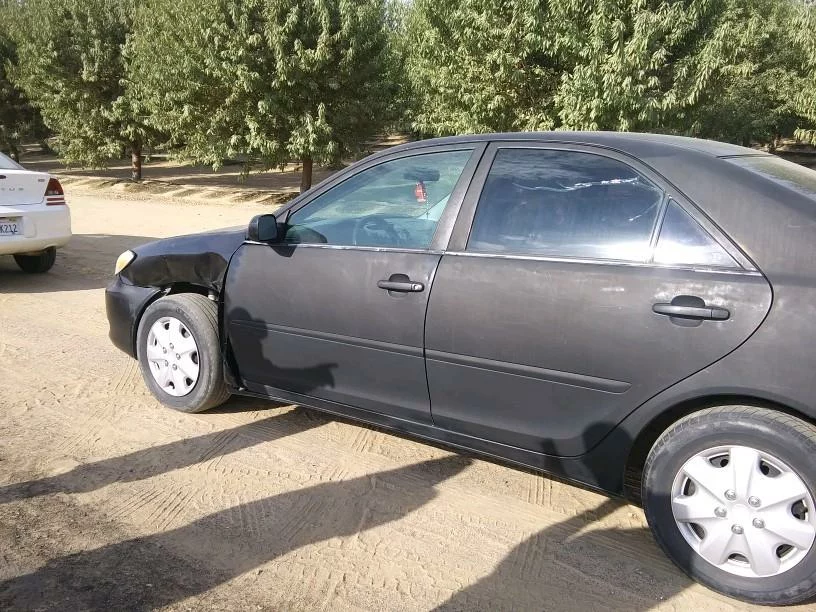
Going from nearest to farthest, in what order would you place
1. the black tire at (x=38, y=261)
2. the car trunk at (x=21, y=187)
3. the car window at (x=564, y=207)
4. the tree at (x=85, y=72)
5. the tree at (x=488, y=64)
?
the car window at (x=564, y=207) → the car trunk at (x=21, y=187) → the black tire at (x=38, y=261) → the tree at (x=488, y=64) → the tree at (x=85, y=72)

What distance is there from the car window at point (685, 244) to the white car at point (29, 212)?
21.3 feet

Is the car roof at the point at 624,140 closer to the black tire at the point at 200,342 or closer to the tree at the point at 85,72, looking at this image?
the black tire at the point at 200,342

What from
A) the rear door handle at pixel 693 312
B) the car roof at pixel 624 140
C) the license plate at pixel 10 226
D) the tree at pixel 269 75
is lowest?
the license plate at pixel 10 226

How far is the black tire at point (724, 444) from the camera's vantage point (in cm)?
234

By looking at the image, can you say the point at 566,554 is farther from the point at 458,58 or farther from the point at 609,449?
the point at 458,58

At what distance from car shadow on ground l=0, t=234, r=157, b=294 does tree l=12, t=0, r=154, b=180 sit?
34.6 feet

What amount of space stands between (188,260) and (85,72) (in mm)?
18142

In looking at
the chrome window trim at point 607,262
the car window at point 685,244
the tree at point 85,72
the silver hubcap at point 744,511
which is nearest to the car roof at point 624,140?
the car window at point 685,244

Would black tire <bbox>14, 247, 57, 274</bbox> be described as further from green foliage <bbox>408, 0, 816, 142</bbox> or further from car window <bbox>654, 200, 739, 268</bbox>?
green foliage <bbox>408, 0, 816, 142</bbox>

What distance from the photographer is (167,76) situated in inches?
655

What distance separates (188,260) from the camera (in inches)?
160

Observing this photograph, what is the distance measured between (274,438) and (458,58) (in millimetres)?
12656

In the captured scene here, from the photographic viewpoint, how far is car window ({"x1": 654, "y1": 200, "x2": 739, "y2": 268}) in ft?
8.30

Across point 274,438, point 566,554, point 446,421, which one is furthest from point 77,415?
point 566,554
